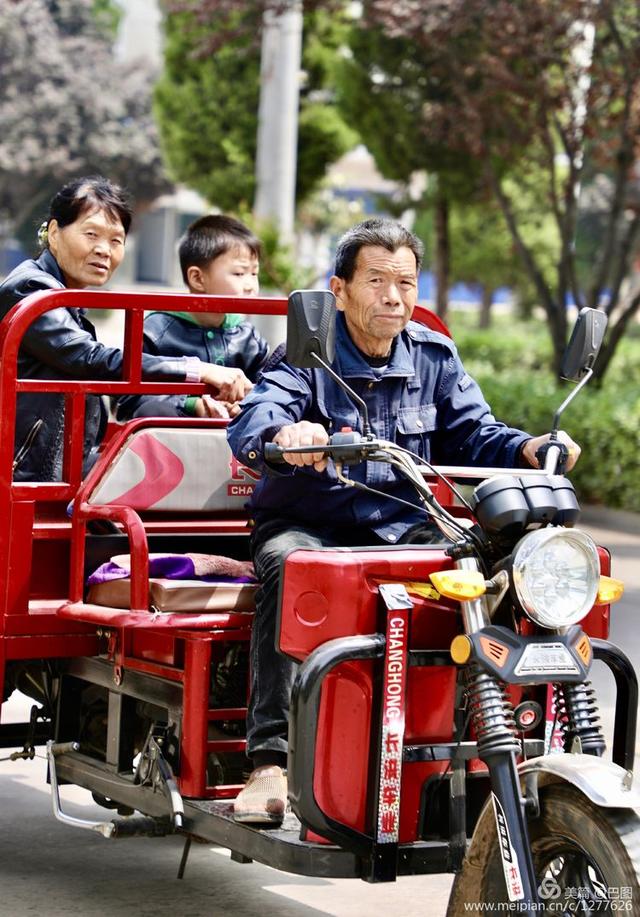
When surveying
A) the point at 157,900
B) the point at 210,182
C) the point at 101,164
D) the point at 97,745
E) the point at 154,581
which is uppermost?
the point at 101,164

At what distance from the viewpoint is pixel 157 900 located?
14.7 feet

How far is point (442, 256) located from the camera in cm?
2198

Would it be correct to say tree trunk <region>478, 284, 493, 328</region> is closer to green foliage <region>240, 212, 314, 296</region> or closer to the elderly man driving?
green foliage <region>240, 212, 314, 296</region>

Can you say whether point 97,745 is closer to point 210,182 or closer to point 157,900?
point 157,900

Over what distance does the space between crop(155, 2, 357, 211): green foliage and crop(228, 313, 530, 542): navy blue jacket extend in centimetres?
1821

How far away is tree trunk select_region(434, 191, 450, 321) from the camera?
2121 centimetres

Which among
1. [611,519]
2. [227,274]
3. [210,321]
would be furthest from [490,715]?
[611,519]

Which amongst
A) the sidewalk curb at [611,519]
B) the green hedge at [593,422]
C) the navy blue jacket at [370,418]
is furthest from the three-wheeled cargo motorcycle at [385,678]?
the sidewalk curb at [611,519]

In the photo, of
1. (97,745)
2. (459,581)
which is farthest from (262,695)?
(97,745)

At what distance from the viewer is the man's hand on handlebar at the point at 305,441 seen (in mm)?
3398

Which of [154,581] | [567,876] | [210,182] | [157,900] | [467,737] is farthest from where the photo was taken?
[210,182]

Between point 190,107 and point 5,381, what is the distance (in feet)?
64.3

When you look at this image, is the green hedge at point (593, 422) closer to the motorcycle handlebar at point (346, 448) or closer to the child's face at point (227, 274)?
the child's face at point (227, 274)

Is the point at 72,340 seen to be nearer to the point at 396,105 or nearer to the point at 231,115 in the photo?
the point at 396,105
